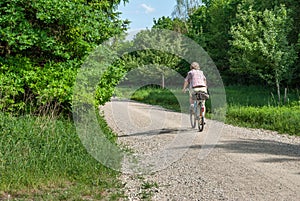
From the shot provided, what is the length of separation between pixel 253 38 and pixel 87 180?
1606cm

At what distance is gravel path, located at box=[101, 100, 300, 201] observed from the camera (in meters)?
5.32

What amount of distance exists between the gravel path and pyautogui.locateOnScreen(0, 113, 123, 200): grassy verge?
50cm

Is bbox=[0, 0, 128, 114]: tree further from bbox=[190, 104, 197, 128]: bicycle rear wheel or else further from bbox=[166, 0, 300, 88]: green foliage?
bbox=[166, 0, 300, 88]: green foliage

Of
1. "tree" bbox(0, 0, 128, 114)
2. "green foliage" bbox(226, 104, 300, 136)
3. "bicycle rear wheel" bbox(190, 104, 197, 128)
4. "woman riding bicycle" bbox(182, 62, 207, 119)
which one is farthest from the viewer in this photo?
"green foliage" bbox(226, 104, 300, 136)

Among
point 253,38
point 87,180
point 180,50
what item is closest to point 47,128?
point 87,180

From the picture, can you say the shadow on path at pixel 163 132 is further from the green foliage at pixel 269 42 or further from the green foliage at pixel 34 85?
the green foliage at pixel 269 42

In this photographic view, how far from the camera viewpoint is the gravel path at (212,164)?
5320 mm

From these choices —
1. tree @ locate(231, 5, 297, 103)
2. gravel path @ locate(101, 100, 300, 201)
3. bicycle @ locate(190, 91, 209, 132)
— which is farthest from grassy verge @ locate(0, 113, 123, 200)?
tree @ locate(231, 5, 297, 103)

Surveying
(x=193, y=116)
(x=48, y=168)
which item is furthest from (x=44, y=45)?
(x=193, y=116)

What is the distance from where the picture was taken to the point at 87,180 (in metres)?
5.62

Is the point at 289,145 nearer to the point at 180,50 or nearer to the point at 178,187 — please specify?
the point at 178,187

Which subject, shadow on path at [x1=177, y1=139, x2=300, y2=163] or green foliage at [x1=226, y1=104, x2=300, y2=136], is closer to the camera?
shadow on path at [x1=177, y1=139, x2=300, y2=163]

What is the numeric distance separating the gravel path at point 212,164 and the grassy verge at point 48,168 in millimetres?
501

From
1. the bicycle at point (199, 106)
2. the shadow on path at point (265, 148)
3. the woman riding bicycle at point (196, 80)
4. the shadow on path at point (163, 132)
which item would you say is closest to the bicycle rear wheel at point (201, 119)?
the bicycle at point (199, 106)
